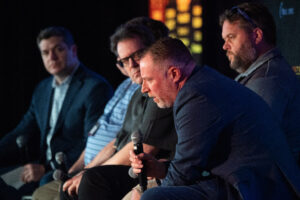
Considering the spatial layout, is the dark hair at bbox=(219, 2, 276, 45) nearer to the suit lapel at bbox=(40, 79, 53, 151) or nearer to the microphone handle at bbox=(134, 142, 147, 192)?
the microphone handle at bbox=(134, 142, 147, 192)

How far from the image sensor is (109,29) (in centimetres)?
447

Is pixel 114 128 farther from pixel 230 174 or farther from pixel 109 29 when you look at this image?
pixel 109 29

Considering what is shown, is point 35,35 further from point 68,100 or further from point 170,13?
point 170,13

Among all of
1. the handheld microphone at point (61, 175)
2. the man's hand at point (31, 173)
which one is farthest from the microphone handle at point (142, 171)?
the man's hand at point (31, 173)

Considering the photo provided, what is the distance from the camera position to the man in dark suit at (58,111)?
9.20 feet

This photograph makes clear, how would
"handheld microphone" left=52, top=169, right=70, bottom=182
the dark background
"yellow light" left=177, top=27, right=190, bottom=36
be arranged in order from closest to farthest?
"handheld microphone" left=52, top=169, right=70, bottom=182 → the dark background → "yellow light" left=177, top=27, right=190, bottom=36

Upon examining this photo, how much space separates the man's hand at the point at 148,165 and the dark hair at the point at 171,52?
39 centimetres

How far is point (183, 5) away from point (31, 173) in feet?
9.04

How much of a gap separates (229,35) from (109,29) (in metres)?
2.49

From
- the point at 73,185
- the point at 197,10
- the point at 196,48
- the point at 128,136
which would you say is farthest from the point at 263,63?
the point at 197,10

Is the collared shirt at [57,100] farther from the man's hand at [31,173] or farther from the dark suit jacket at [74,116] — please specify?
the man's hand at [31,173]

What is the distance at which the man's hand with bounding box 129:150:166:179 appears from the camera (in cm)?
152

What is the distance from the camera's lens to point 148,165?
1583mm

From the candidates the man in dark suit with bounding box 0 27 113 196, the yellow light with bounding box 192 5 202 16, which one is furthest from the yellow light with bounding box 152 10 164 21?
the man in dark suit with bounding box 0 27 113 196
